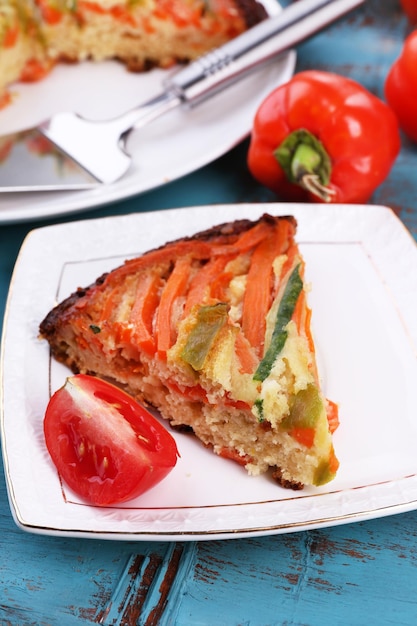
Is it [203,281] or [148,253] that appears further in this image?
[148,253]

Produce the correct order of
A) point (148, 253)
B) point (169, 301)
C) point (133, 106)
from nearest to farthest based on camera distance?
point (169, 301) → point (148, 253) → point (133, 106)

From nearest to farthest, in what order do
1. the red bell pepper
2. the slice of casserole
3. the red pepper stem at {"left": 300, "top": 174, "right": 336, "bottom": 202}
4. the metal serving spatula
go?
the slice of casserole
the red pepper stem at {"left": 300, "top": 174, "right": 336, "bottom": 202}
the metal serving spatula
the red bell pepper

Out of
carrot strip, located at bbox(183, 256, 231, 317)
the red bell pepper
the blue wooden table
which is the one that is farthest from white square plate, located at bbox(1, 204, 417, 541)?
the red bell pepper

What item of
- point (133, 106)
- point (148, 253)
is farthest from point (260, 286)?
point (133, 106)

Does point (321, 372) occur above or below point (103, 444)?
below

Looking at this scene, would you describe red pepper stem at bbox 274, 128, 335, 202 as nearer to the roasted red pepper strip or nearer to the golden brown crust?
the roasted red pepper strip

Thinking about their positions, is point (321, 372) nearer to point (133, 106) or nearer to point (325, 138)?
point (325, 138)

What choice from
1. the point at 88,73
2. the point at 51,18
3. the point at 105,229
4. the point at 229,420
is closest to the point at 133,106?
the point at 88,73
